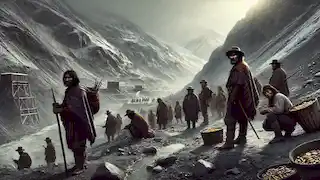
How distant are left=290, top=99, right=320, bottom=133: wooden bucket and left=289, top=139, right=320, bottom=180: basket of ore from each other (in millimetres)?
2392

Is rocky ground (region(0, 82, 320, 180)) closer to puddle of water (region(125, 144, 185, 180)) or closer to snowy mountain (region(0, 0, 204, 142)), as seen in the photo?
puddle of water (region(125, 144, 185, 180))

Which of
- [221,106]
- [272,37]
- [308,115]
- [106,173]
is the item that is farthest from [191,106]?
[272,37]

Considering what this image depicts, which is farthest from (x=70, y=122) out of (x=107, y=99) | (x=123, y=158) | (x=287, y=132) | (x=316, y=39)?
(x=107, y=99)

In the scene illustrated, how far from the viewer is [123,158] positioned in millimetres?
9695

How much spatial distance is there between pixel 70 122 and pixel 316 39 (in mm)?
23510

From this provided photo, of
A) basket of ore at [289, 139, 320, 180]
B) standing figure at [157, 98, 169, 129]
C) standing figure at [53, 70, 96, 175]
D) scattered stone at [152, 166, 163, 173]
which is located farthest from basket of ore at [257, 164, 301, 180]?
standing figure at [157, 98, 169, 129]

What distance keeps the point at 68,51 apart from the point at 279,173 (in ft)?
248

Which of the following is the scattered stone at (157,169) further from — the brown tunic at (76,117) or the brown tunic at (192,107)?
the brown tunic at (192,107)

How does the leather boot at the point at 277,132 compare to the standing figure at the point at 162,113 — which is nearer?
the leather boot at the point at 277,132

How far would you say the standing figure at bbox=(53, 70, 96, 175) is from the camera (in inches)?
299

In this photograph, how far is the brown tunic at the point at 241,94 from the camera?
806 cm

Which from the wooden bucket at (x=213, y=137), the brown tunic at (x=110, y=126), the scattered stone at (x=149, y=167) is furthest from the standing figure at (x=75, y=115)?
the brown tunic at (x=110, y=126)

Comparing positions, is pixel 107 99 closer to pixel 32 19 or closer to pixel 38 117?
pixel 38 117

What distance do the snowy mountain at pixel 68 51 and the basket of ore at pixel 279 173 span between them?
1438 inches
